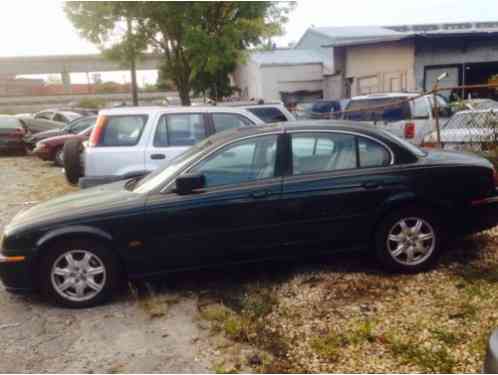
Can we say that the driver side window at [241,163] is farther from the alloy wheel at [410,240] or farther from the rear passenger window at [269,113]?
the rear passenger window at [269,113]

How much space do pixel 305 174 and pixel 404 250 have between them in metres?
1.22

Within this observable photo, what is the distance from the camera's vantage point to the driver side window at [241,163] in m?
4.43

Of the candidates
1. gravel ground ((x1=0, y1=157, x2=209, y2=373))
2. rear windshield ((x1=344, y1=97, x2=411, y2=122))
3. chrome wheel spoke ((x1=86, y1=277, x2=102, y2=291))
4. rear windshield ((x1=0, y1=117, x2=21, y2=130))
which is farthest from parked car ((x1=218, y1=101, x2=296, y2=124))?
rear windshield ((x1=0, y1=117, x2=21, y2=130))

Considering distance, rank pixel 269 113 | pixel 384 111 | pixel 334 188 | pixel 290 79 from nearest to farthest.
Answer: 1. pixel 334 188
2. pixel 269 113
3. pixel 384 111
4. pixel 290 79

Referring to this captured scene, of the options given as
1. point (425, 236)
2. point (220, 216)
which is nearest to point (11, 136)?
point (220, 216)

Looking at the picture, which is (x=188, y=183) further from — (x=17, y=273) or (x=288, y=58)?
(x=288, y=58)

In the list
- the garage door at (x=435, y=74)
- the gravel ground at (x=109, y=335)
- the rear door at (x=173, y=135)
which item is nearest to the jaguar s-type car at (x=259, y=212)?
the gravel ground at (x=109, y=335)

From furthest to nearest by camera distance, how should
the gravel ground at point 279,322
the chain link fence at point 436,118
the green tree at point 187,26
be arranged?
the green tree at point 187,26
the chain link fence at point 436,118
the gravel ground at point 279,322

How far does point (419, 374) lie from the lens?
309 centimetres

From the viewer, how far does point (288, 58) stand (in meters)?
29.0

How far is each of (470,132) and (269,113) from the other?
3.28m

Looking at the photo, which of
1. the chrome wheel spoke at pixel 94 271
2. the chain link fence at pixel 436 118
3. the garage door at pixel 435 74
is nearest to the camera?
the chrome wheel spoke at pixel 94 271

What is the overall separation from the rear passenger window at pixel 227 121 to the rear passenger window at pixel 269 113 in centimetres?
116

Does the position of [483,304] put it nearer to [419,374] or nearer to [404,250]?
[404,250]
